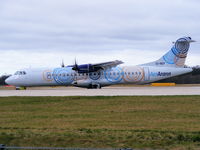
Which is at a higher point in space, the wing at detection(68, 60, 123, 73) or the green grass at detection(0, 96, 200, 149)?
the wing at detection(68, 60, 123, 73)

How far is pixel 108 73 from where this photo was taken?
43469mm

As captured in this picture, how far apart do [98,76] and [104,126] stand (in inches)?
1222

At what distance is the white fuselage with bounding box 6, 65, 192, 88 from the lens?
43.0m

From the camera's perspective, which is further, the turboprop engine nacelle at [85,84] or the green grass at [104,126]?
the turboprop engine nacelle at [85,84]

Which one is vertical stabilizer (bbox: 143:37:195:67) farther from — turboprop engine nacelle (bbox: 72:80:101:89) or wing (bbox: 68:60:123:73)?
turboprop engine nacelle (bbox: 72:80:101:89)

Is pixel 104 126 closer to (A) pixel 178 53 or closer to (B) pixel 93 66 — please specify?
(B) pixel 93 66

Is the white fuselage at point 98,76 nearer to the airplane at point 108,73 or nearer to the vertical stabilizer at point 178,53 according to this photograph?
the airplane at point 108,73

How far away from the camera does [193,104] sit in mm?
18750

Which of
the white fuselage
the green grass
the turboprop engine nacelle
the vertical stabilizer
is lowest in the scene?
the green grass

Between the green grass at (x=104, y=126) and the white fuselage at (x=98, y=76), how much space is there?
959 inches

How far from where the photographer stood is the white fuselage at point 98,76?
43031 mm

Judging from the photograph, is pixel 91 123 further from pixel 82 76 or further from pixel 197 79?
pixel 197 79

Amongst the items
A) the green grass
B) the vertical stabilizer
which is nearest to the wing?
the vertical stabilizer

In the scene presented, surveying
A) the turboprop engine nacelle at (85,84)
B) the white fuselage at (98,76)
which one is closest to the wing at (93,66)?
the white fuselage at (98,76)
